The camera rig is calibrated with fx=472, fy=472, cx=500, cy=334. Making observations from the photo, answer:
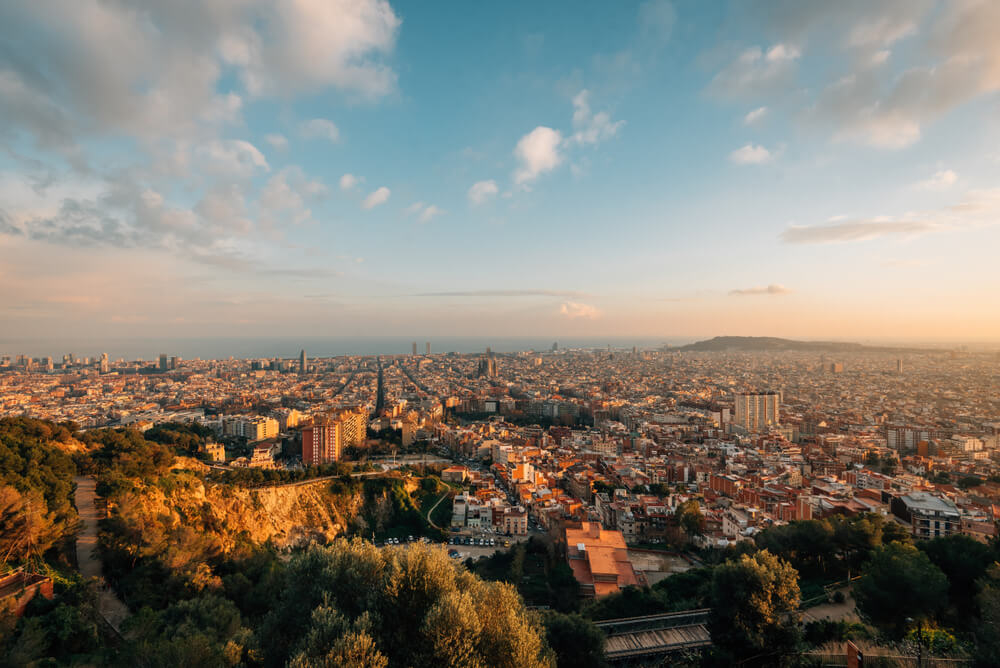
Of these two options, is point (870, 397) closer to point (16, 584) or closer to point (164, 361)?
A: point (16, 584)

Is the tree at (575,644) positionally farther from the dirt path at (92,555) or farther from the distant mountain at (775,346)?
the distant mountain at (775,346)

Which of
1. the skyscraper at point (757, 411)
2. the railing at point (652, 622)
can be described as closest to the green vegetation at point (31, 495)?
the railing at point (652, 622)

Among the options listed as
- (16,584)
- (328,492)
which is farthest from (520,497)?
(16,584)

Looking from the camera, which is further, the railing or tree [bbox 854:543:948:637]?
the railing

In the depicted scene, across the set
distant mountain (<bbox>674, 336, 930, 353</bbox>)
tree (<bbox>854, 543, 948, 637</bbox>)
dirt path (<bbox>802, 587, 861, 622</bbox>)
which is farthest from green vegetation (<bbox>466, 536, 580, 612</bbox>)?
distant mountain (<bbox>674, 336, 930, 353</bbox>)

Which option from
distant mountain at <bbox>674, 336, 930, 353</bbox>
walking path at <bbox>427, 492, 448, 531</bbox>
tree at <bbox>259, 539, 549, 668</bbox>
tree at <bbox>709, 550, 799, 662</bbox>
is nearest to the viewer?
tree at <bbox>259, 539, 549, 668</bbox>

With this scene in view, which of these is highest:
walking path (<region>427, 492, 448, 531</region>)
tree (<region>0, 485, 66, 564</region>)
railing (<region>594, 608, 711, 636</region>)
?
tree (<region>0, 485, 66, 564</region>)

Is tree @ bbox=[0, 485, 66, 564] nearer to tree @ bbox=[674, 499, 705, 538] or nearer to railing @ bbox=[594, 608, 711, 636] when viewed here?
railing @ bbox=[594, 608, 711, 636]
